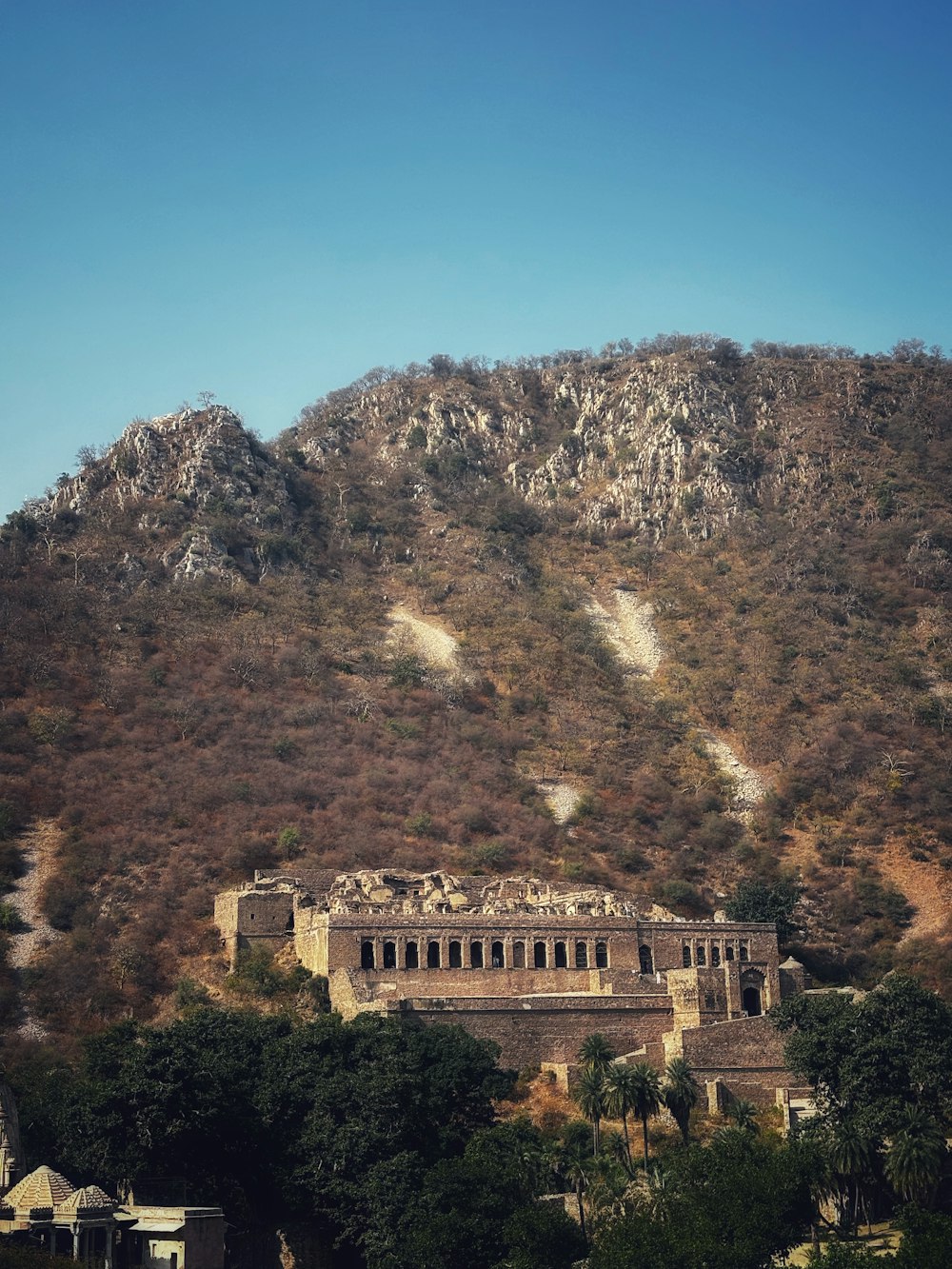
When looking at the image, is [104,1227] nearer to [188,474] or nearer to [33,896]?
[33,896]

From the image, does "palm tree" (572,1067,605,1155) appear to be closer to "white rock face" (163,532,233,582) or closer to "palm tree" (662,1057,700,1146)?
"palm tree" (662,1057,700,1146)

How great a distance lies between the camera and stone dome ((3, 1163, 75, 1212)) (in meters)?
53.0

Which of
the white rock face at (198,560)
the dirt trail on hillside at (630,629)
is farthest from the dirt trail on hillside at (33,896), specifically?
the dirt trail on hillside at (630,629)

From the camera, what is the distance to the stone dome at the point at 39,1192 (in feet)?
174

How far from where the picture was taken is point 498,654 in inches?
5017

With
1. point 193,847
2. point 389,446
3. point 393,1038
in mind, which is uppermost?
point 389,446

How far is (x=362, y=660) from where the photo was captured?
124 metres

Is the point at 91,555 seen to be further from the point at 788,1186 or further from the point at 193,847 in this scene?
the point at 788,1186

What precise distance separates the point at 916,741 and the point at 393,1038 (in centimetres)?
5614

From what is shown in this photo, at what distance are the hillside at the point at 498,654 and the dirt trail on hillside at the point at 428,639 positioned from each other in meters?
0.34

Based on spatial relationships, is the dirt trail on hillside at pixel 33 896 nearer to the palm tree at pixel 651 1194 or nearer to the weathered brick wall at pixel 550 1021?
the weathered brick wall at pixel 550 1021

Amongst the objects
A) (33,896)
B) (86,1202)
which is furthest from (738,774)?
(86,1202)

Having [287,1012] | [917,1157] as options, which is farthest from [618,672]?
[917,1157]

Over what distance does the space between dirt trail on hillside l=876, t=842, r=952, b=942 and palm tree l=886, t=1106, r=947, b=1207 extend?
3589cm
